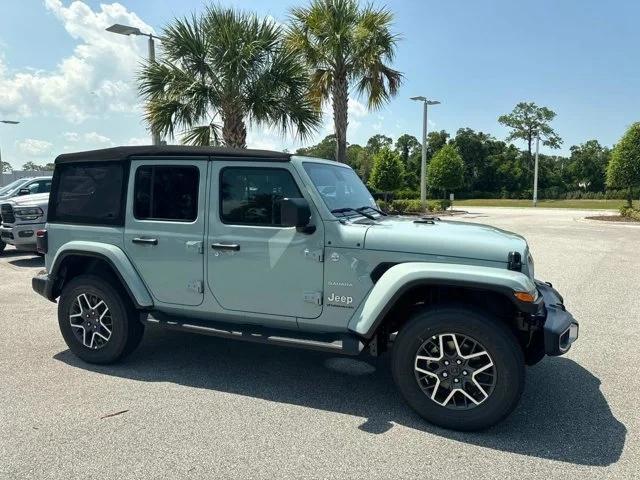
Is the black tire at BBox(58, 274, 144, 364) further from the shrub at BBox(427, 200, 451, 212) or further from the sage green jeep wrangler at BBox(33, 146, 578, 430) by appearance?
the shrub at BBox(427, 200, 451, 212)

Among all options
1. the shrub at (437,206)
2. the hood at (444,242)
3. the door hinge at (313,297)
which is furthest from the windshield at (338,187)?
the shrub at (437,206)

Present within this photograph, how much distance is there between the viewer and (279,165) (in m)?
4.02

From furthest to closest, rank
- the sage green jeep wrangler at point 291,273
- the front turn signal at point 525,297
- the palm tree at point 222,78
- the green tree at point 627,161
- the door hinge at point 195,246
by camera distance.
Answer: the green tree at point 627,161 < the palm tree at point 222,78 < the door hinge at point 195,246 < the sage green jeep wrangler at point 291,273 < the front turn signal at point 525,297

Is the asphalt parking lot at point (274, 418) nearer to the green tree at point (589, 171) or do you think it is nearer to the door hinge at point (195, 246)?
the door hinge at point (195, 246)

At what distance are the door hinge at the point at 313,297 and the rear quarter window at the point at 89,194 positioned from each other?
185cm

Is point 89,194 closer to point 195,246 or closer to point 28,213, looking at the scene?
point 195,246

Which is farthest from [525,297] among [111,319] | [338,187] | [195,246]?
[111,319]

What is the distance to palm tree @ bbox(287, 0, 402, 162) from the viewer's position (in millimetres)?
15000

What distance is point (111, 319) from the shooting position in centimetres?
456

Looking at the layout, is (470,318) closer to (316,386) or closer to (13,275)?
(316,386)

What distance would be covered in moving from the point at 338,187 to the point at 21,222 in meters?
8.70

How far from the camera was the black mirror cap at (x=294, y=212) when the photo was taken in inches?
142

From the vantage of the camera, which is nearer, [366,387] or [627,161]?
[366,387]

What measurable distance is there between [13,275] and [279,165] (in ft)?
24.8
